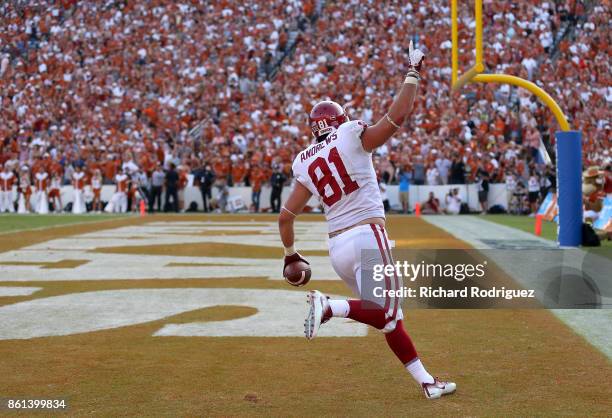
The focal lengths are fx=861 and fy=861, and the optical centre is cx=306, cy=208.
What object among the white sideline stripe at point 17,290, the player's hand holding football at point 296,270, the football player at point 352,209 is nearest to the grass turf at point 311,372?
the football player at point 352,209

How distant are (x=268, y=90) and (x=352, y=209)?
81.1ft

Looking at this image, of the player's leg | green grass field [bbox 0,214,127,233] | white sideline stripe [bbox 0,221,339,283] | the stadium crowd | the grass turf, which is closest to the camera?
the grass turf

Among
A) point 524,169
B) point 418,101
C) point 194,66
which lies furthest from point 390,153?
point 194,66

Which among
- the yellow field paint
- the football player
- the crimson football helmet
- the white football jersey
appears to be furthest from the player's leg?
the yellow field paint

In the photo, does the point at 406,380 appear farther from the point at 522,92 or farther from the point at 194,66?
the point at 194,66

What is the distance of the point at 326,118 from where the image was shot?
5.13m

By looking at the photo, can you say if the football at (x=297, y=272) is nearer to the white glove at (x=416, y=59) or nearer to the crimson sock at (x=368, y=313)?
the crimson sock at (x=368, y=313)

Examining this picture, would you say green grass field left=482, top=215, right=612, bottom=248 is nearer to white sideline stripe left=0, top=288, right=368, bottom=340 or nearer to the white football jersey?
white sideline stripe left=0, top=288, right=368, bottom=340

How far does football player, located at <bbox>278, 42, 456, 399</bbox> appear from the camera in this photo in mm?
4859

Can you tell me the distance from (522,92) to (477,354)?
21.1m

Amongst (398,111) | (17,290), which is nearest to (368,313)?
(398,111)

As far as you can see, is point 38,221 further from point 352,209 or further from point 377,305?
point 377,305

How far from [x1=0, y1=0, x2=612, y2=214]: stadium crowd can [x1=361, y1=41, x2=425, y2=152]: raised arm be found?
1895 centimetres

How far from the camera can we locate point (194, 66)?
100 ft
